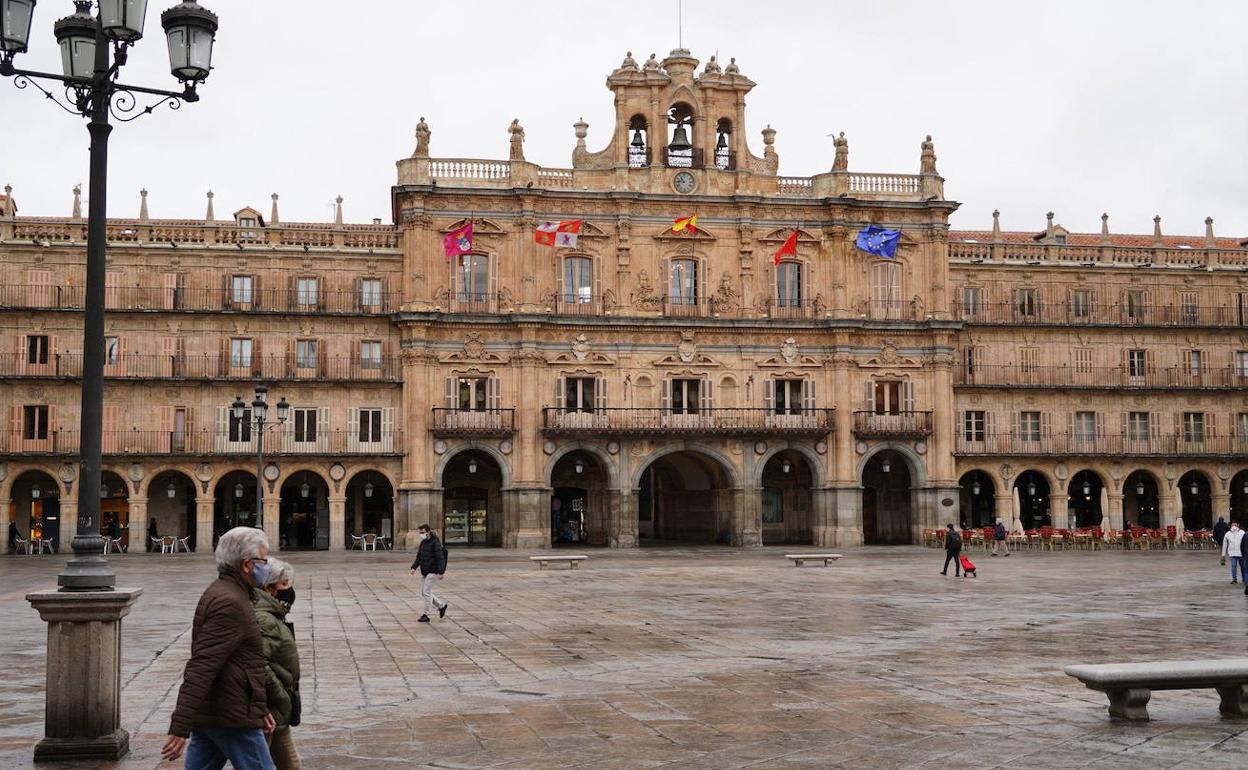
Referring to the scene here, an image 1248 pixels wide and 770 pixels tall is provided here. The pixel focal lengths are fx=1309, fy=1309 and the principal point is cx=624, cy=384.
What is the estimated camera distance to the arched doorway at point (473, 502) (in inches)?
2109

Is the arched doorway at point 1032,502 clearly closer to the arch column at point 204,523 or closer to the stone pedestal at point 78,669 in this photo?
the arch column at point 204,523

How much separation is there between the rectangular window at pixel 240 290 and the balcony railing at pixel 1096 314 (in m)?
28.9

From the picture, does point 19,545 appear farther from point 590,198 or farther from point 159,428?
point 590,198

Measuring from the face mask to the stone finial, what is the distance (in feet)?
148

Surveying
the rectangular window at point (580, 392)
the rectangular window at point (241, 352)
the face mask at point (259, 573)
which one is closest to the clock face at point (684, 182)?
the rectangular window at point (580, 392)

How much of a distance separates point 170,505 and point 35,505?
4926 millimetres

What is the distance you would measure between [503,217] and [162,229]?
13168 millimetres

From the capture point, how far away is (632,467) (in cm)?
5175

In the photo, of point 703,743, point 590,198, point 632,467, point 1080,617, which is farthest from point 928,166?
point 703,743

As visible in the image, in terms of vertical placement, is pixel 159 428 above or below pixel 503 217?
below

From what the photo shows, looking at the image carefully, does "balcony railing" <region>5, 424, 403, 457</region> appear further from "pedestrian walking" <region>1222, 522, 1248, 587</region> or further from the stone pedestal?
the stone pedestal

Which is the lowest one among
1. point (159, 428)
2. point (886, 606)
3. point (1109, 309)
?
point (886, 606)

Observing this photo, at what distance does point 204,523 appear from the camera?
49.5 metres

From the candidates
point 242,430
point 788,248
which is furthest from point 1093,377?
point 242,430
